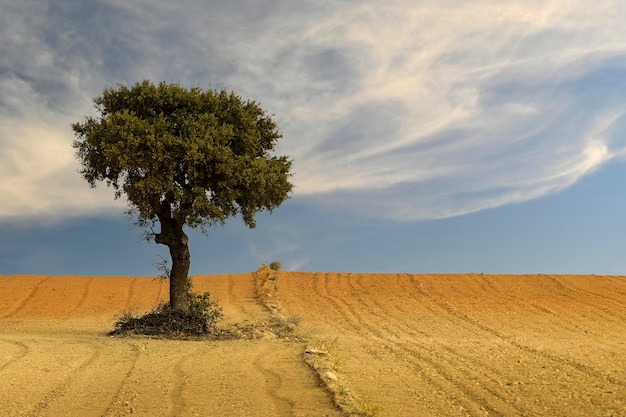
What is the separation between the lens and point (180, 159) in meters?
18.6

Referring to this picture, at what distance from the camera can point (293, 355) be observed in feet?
41.4

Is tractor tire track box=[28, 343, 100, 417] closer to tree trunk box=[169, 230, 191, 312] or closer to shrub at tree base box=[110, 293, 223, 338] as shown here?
shrub at tree base box=[110, 293, 223, 338]

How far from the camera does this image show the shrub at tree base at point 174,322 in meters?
18.3

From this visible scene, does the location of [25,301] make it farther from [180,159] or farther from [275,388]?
[275,388]

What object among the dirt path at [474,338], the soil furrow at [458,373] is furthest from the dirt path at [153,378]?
the soil furrow at [458,373]

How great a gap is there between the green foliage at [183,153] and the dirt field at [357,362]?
4665 mm

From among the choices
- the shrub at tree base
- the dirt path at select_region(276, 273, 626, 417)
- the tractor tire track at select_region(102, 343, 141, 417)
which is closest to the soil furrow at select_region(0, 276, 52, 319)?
the shrub at tree base

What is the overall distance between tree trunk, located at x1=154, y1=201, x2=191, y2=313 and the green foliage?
0.90 feet

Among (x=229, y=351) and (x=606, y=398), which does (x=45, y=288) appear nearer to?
(x=229, y=351)

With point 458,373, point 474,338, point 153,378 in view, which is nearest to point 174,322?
point 153,378

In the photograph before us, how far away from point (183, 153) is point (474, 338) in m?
10.8

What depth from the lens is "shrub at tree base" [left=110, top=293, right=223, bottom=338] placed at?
1830 cm

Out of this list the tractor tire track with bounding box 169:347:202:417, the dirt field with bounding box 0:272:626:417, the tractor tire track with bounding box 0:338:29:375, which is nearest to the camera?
the tractor tire track with bounding box 169:347:202:417

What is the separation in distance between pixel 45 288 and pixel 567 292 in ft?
94.1
